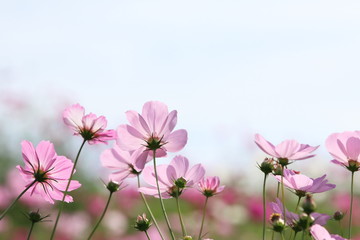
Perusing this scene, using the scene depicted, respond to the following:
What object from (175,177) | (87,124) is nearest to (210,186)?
(175,177)

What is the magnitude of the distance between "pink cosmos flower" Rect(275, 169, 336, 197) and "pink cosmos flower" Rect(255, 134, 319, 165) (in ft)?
0.12

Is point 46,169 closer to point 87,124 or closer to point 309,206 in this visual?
point 87,124

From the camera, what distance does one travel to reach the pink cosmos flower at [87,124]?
969 millimetres

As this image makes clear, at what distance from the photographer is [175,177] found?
0.95 metres

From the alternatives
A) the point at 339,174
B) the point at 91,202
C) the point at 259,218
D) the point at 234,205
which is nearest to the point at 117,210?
the point at 91,202

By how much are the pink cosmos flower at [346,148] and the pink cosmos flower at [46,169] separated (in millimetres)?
398

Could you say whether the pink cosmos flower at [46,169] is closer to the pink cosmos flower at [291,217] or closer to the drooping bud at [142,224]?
the drooping bud at [142,224]

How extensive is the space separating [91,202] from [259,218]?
115cm

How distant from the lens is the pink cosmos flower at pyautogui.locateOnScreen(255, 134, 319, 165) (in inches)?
36.1

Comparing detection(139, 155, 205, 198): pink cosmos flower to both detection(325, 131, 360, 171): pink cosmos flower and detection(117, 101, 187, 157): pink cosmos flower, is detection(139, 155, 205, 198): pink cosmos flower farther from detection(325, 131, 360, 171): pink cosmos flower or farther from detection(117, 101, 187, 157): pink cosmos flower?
detection(325, 131, 360, 171): pink cosmos flower

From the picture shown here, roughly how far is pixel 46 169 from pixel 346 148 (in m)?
0.46

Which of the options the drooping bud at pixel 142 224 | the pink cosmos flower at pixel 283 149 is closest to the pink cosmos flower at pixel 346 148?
the pink cosmos flower at pixel 283 149

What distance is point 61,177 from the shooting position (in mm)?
964

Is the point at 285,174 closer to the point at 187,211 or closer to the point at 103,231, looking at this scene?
the point at 103,231
